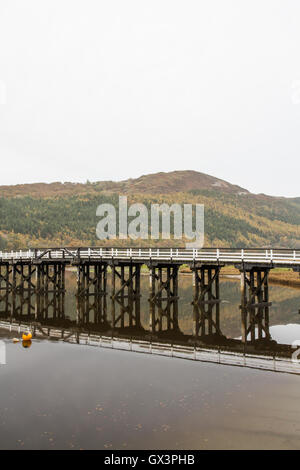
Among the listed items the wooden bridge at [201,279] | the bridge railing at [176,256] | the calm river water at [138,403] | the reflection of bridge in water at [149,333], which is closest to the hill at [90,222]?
the bridge railing at [176,256]

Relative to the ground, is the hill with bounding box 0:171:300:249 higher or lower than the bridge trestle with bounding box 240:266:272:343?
higher

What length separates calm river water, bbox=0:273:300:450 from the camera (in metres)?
10.2

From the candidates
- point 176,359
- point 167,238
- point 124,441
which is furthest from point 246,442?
point 167,238

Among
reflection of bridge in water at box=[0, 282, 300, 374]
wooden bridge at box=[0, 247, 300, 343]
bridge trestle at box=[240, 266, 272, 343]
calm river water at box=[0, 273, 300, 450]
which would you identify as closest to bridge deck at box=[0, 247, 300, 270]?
wooden bridge at box=[0, 247, 300, 343]

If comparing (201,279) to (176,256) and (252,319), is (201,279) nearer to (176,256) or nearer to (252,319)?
(176,256)

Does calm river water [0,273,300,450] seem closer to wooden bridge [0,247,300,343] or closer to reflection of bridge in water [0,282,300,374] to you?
reflection of bridge in water [0,282,300,374]

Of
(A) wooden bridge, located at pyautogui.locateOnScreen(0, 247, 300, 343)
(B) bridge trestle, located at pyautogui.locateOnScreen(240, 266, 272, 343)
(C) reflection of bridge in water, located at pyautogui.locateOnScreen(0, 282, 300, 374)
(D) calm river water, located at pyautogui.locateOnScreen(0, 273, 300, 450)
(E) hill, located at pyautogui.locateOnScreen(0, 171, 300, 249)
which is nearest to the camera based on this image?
→ (D) calm river water, located at pyautogui.locateOnScreen(0, 273, 300, 450)

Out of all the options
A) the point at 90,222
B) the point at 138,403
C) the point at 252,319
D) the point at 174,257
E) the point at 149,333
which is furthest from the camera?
the point at 90,222

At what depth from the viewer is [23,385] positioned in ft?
47.2

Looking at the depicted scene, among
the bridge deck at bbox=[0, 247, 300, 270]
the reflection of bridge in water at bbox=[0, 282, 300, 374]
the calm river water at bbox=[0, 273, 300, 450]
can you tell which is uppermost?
the bridge deck at bbox=[0, 247, 300, 270]

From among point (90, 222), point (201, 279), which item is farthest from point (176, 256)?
point (90, 222)

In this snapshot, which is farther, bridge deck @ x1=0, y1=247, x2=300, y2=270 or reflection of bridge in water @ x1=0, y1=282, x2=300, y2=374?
bridge deck @ x1=0, y1=247, x2=300, y2=270

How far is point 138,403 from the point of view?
12.5 metres

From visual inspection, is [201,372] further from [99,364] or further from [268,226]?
[268,226]
